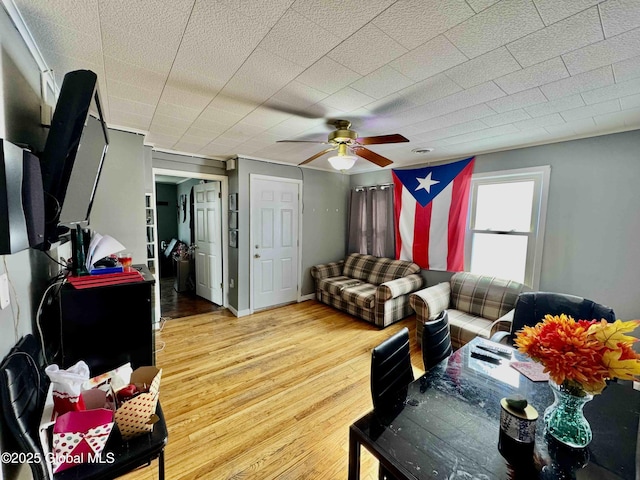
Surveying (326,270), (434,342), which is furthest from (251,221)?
(434,342)

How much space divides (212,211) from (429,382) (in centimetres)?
396

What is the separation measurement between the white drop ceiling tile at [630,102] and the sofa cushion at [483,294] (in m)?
1.83

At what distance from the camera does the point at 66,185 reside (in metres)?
1.17

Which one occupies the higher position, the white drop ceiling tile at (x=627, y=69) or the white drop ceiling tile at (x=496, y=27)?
the white drop ceiling tile at (x=496, y=27)

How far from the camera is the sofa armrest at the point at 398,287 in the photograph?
3566 millimetres

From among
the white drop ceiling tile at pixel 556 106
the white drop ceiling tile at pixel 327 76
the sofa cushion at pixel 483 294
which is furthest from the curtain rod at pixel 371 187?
the white drop ceiling tile at pixel 327 76

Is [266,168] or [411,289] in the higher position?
[266,168]

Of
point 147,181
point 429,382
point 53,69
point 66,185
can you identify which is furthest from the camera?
point 147,181

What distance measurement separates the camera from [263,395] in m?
2.25

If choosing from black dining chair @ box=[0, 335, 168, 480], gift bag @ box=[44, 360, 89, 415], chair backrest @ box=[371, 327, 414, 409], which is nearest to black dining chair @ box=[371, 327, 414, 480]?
chair backrest @ box=[371, 327, 414, 409]

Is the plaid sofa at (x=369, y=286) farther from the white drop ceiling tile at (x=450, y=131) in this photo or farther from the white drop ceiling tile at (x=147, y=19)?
the white drop ceiling tile at (x=147, y=19)

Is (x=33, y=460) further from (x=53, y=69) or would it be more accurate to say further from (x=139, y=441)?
(x=53, y=69)

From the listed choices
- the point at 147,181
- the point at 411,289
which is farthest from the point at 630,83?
the point at 147,181

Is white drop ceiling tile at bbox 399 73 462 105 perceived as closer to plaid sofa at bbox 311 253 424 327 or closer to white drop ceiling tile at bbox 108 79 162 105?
white drop ceiling tile at bbox 108 79 162 105
